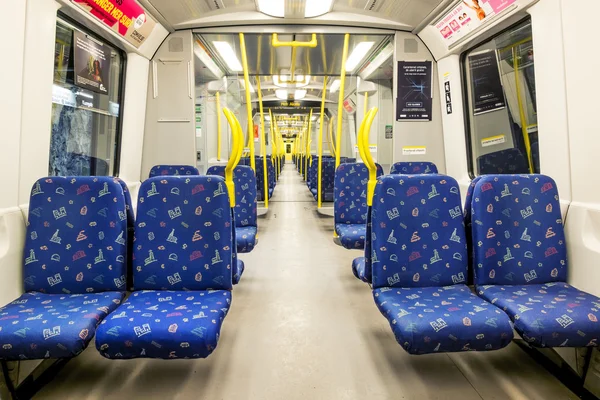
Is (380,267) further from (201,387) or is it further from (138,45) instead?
(138,45)

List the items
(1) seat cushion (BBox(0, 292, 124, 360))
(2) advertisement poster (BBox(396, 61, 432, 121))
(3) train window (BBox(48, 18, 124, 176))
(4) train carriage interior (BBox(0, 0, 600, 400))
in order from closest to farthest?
(1) seat cushion (BBox(0, 292, 124, 360)), (4) train carriage interior (BBox(0, 0, 600, 400)), (3) train window (BBox(48, 18, 124, 176)), (2) advertisement poster (BBox(396, 61, 432, 121))

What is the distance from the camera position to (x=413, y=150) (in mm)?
→ 4297

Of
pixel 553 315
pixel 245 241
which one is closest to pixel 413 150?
pixel 245 241

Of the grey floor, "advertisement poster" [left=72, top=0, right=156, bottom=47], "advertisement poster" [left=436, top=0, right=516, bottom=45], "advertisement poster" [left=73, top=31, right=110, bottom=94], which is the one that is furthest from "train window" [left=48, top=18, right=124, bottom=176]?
"advertisement poster" [left=436, top=0, right=516, bottom=45]

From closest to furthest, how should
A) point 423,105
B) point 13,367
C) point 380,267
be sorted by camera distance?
point 13,367, point 380,267, point 423,105

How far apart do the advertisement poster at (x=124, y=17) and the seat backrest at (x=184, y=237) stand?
1.73 meters

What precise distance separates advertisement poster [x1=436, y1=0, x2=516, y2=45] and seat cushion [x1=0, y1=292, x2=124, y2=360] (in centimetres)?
326

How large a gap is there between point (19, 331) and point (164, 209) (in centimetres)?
81

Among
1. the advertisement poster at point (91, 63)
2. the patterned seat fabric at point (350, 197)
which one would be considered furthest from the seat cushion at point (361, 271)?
the advertisement poster at point (91, 63)

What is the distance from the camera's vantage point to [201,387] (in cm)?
177

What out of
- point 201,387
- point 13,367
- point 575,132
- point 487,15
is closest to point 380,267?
point 201,387

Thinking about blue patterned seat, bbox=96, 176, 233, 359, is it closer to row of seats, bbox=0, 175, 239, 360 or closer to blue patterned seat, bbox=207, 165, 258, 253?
row of seats, bbox=0, 175, 239, 360

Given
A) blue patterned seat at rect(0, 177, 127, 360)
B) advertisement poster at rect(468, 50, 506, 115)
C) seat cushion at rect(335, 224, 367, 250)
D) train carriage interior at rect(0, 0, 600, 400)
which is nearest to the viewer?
train carriage interior at rect(0, 0, 600, 400)

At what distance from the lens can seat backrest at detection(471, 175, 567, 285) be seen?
204 cm
